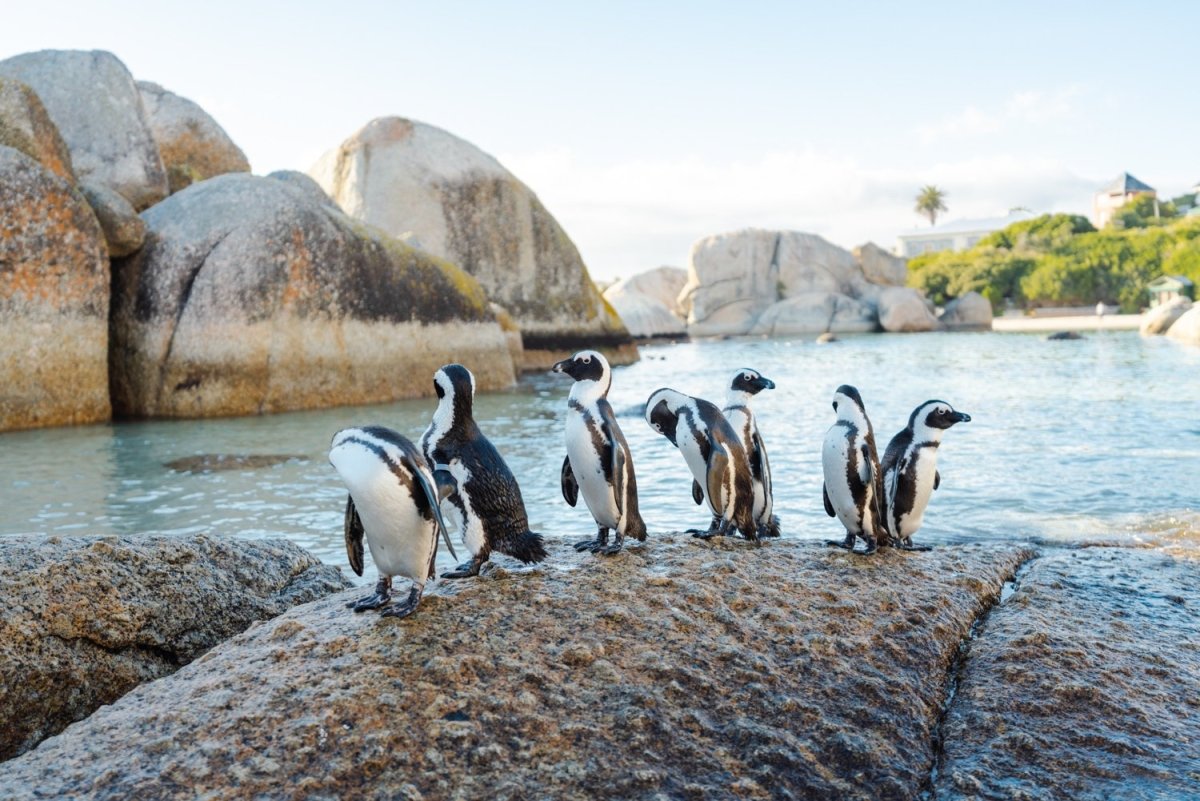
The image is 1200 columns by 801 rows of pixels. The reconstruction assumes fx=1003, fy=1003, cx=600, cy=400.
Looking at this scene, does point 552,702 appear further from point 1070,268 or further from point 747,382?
point 1070,268

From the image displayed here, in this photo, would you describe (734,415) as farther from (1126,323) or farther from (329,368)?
(1126,323)

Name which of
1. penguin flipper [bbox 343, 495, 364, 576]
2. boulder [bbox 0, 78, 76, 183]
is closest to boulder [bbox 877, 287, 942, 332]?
boulder [bbox 0, 78, 76, 183]

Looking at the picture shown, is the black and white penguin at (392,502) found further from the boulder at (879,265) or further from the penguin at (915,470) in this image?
the boulder at (879,265)

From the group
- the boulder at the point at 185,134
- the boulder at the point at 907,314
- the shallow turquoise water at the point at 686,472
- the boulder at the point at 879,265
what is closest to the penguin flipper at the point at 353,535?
the shallow turquoise water at the point at 686,472

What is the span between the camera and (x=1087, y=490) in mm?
7770

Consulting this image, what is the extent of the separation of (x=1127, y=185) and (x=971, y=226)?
548 inches

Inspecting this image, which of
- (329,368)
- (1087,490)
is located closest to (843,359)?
(329,368)

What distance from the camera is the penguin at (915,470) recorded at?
4660 mm

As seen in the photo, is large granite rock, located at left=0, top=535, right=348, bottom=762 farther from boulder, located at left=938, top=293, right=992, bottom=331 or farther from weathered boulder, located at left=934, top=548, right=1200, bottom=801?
boulder, located at left=938, top=293, right=992, bottom=331

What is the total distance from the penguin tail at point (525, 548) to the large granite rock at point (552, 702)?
0.67ft

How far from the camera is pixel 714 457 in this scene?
4.32 meters

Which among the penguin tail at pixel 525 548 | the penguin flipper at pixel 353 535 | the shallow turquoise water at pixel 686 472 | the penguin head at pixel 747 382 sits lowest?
the shallow turquoise water at pixel 686 472

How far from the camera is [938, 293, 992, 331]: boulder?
1917 inches

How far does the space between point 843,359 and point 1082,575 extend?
23516 mm
